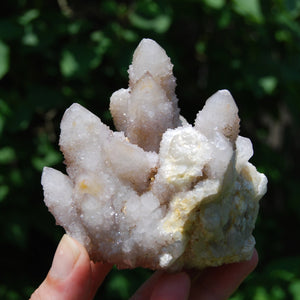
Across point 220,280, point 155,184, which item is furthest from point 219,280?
point 155,184

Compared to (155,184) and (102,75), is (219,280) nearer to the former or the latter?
(155,184)

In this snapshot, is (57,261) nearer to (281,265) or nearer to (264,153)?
(281,265)

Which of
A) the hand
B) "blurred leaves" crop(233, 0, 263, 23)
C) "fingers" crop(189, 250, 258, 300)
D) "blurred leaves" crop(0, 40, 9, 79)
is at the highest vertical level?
"blurred leaves" crop(0, 40, 9, 79)

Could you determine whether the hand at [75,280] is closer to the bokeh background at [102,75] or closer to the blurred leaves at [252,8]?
the bokeh background at [102,75]

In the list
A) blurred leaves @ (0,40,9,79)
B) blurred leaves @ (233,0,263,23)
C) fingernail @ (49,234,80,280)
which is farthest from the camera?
blurred leaves @ (233,0,263,23)

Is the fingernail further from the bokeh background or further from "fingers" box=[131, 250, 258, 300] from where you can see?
the bokeh background

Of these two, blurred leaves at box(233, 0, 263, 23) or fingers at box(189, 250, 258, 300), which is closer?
fingers at box(189, 250, 258, 300)

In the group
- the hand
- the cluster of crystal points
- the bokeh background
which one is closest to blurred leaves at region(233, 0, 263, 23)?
the bokeh background
